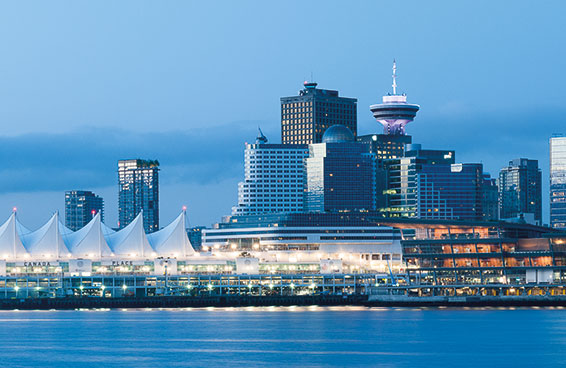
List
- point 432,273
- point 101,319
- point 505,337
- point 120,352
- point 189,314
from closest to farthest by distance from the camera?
point 120,352, point 505,337, point 101,319, point 189,314, point 432,273

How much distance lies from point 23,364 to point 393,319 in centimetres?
5762

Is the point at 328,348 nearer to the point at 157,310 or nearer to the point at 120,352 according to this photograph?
the point at 120,352

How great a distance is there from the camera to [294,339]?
123 m

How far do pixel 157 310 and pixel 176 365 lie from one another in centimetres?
8746

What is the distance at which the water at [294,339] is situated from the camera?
106 metres

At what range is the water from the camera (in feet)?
347

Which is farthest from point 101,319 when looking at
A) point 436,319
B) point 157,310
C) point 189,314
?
point 436,319

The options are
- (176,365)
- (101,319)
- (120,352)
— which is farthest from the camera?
(101,319)

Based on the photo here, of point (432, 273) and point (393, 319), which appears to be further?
point (432, 273)

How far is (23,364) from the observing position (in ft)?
347

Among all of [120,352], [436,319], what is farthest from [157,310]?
[120,352]

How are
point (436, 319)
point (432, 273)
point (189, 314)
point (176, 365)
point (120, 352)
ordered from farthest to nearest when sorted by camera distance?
point (432, 273) → point (189, 314) → point (436, 319) → point (120, 352) → point (176, 365)

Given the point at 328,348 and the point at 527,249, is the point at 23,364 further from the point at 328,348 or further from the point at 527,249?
the point at 527,249

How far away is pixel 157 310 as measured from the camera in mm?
189750
